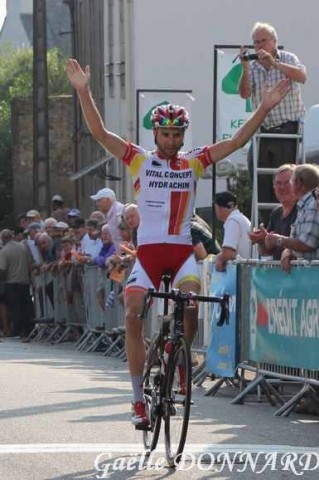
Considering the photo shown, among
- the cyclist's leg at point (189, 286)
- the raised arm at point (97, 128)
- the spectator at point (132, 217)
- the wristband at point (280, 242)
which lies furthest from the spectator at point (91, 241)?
the cyclist's leg at point (189, 286)

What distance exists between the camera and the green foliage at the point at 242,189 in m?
29.3

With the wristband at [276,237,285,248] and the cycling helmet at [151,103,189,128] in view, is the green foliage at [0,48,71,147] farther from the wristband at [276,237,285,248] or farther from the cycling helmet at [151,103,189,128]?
the cycling helmet at [151,103,189,128]

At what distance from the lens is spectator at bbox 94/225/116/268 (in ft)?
70.1

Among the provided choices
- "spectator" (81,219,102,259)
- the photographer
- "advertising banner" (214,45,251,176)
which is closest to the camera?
the photographer

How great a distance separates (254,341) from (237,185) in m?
16.1

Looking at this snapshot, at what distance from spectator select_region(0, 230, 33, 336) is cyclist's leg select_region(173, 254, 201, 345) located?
18332 mm

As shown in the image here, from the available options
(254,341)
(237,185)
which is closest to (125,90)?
(237,185)

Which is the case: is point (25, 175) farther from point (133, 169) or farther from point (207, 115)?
point (133, 169)

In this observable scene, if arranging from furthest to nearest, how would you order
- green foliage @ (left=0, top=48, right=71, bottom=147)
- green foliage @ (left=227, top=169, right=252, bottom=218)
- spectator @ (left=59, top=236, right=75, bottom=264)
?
green foliage @ (left=0, top=48, right=71, bottom=147) < green foliage @ (left=227, top=169, right=252, bottom=218) < spectator @ (left=59, top=236, right=75, bottom=264)

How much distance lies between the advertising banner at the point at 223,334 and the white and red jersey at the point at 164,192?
14.0 feet

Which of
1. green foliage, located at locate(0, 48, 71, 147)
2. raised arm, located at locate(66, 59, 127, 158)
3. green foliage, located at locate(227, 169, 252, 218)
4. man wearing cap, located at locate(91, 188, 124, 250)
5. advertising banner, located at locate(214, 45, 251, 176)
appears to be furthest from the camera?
green foliage, located at locate(0, 48, 71, 147)

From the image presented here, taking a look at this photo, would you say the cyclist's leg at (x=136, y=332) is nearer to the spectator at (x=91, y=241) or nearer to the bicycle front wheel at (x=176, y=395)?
the bicycle front wheel at (x=176, y=395)

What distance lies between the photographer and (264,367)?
1344 centimetres

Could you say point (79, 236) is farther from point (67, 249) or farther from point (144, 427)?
point (144, 427)
